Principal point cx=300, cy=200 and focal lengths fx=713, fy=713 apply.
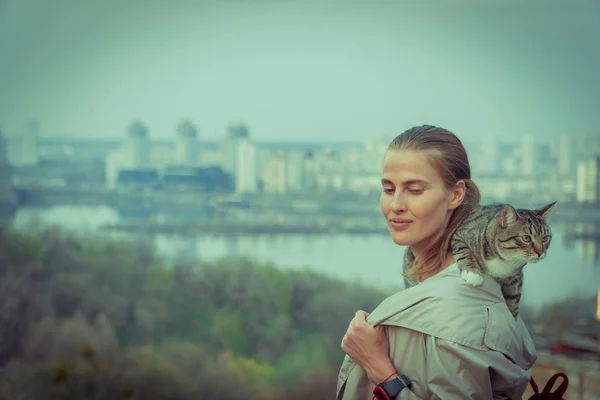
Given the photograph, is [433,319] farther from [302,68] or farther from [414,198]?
[302,68]

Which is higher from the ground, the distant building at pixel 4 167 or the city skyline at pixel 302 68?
the city skyline at pixel 302 68

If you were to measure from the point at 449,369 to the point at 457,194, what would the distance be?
0.35 m

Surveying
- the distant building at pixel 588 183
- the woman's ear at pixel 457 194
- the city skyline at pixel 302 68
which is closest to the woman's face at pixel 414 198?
the woman's ear at pixel 457 194

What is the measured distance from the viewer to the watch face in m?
1.26

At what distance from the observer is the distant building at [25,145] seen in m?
4.39

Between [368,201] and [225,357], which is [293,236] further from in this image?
[225,357]

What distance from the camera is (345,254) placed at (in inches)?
184

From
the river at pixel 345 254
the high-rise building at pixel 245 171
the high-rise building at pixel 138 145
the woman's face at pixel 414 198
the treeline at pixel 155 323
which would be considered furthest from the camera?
the high-rise building at pixel 245 171

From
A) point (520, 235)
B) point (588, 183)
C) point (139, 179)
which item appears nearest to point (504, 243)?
point (520, 235)

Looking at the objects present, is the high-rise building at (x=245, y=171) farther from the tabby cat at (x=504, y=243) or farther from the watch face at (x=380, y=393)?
the watch face at (x=380, y=393)

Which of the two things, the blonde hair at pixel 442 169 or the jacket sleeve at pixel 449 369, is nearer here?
the jacket sleeve at pixel 449 369

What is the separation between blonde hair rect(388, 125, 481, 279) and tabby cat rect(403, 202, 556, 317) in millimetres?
20

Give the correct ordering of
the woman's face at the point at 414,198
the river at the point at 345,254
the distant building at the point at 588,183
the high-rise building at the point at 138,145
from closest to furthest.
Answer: the woman's face at the point at 414,198
the river at the point at 345,254
the high-rise building at the point at 138,145
the distant building at the point at 588,183

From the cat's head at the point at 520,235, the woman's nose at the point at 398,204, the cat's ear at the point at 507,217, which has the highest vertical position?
the woman's nose at the point at 398,204
